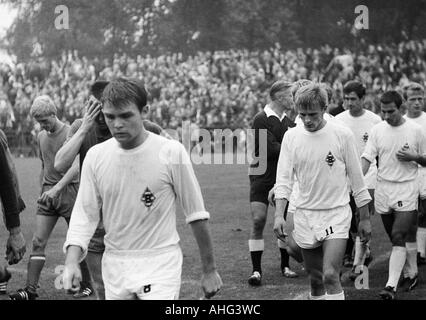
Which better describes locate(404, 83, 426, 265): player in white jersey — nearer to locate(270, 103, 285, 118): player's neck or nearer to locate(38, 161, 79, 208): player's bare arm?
locate(270, 103, 285, 118): player's neck

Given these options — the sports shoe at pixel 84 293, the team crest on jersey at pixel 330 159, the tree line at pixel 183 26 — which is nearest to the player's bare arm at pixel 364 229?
the team crest on jersey at pixel 330 159

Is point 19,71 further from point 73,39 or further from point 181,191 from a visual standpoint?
point 181,191

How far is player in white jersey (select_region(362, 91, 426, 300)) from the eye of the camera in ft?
26.9

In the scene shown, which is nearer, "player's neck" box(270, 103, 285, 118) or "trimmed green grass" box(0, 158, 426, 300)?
"trimmed green grass" box(0, 158, 426, 300)

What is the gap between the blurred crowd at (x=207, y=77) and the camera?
32.3 meters

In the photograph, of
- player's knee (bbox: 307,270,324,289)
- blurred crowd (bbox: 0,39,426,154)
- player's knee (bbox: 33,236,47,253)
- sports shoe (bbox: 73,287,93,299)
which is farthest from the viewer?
blurred crowd (bbox: 0,39,426,154)

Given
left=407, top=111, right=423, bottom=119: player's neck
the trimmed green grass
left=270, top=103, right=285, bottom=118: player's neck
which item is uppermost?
left=270, top=103, right=285, bottom=118: player's neck

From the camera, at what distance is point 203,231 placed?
4.69 m

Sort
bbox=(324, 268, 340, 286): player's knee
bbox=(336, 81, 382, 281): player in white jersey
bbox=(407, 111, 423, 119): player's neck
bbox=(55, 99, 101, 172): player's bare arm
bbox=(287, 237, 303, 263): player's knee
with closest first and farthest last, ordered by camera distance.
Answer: bbox=(324, 268, 340, 286): player's knee → bbox=(55, 99, 101, 172): player's bare arm → bbox=(287, 237, 303, 263): player's knee → bbox=(407, 111, 423, 119): player's neck → bbox=(336, 81, 382, 281): player in white jersey

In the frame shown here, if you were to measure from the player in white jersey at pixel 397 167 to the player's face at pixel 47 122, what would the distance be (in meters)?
Result: 3.22

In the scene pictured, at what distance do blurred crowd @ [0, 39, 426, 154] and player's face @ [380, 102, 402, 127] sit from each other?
72.2 feet

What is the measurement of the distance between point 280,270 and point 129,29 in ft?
112

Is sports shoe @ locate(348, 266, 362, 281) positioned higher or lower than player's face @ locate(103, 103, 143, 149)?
lower

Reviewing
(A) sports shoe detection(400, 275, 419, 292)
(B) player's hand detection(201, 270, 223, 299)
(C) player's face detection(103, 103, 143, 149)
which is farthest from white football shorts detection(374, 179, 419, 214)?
(C) player's face detection(103, 103, 143, 149)
